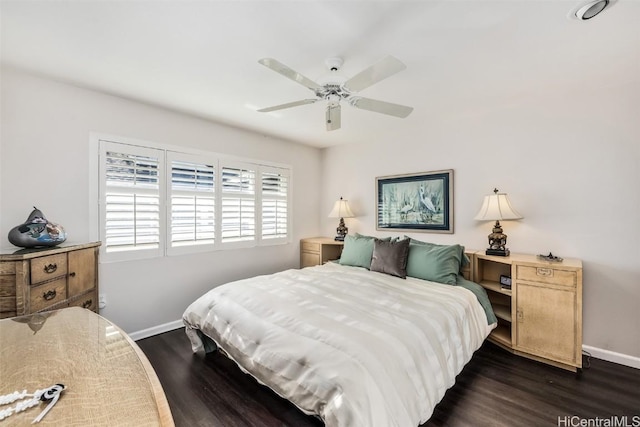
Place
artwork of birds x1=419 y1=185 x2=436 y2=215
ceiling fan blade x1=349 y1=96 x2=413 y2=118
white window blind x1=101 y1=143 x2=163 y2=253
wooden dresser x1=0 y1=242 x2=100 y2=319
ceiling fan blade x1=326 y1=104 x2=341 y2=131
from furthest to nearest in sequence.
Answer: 1. artwork of birds x1=419 y1=185 x2=436 y2=215
2. white window blind x1=101 y1=143 x2=163 y2=253
3. ceiling fan blade x1=326 y1=104 x2=341 y2=131
4. ceiling fan blade x1=349 y1=96 x2=413 y2=118
5. wooden dresser x1=0 y1=242 x2=100 y2=319

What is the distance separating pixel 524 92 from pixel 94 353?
3701 mm

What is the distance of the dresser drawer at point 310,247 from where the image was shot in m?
4.41

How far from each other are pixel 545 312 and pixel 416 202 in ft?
5.96

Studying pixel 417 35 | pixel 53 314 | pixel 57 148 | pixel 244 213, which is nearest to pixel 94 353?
pixel 53 314

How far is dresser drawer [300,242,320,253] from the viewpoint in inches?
173

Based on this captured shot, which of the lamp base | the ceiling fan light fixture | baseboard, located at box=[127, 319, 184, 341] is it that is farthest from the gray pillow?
baseboard, located at box=[127, 319, 184, 341]

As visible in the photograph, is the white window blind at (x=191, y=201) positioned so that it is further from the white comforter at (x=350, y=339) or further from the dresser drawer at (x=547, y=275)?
the dresser drawer at (x=547, y=275)

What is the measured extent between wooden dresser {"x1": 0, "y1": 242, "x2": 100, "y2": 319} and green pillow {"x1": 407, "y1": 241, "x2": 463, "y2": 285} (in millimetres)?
3036

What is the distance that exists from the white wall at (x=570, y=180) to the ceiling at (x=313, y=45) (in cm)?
28

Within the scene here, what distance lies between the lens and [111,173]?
279 centimetres

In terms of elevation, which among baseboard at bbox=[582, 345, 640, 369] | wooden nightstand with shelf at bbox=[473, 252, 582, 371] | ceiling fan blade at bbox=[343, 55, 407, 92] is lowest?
baseboard at bbox=[582, 345, 640, 369]

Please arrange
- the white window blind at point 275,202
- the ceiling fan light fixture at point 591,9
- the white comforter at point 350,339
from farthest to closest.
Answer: the white window blind at point 275,202
the ceiling fan light fixture at point 591,9
the white comforter at point 350,339

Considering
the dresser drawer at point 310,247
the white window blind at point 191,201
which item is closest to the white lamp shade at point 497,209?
the dresser drawer at point 310,247

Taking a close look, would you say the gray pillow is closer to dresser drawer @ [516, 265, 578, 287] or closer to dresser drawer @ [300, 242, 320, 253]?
dresser drawer @ [516, 265, 578, 287]
